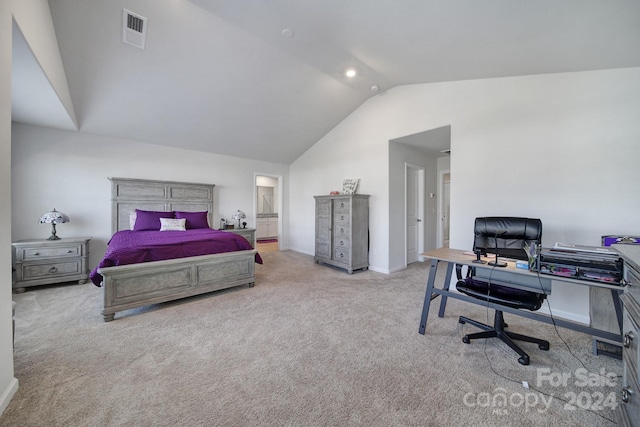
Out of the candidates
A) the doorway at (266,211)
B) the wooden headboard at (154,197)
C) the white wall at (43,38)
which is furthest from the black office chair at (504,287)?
the doorway at (266,211)

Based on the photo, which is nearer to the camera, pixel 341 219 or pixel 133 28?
pixel 133 28

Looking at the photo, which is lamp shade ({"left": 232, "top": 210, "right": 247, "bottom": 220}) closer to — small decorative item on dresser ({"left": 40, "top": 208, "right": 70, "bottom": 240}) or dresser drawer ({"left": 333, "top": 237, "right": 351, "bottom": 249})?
dresser drawer ({"left": 333, "top": 237, "right": 351, "bottom": 249})

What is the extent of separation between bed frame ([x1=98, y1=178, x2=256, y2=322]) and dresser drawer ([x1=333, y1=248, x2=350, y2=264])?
5.11ft

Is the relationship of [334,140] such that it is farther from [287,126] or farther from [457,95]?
[457,95]

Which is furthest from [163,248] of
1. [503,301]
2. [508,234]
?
[508,234]

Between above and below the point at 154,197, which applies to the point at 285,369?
below

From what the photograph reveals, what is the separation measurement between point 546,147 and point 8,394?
4.71 metres

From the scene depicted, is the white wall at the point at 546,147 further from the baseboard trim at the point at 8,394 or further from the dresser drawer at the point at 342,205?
the baseboard trim at the point at 8,394

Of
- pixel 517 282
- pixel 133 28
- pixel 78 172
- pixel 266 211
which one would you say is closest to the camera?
pixel 517 282

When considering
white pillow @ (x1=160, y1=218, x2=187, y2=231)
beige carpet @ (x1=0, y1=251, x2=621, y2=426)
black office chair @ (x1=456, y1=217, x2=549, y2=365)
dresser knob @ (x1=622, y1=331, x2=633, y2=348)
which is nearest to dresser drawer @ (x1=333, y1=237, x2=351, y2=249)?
beige carpet @ (x1=0, y1=251, x2=621, y2=426)

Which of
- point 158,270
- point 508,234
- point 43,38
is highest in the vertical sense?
point 43,38

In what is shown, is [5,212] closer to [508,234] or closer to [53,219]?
[53,219]

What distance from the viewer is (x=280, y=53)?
121 inches

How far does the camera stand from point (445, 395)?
1.50 meters
